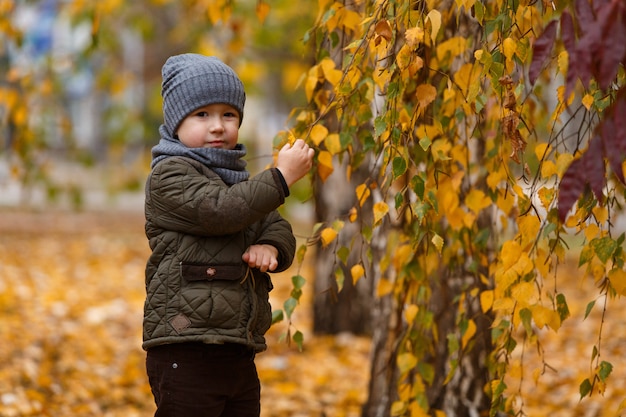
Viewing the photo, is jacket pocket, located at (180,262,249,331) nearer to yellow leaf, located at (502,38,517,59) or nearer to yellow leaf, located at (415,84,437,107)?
yellow leaf, located at (415,84,437,107)

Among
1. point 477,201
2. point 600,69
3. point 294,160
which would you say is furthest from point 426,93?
point 600,69

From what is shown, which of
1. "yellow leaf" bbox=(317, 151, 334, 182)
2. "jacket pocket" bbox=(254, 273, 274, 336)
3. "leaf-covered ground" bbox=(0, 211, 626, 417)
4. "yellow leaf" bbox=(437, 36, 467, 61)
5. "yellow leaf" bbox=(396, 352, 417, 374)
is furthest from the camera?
"leaf-covered ground" bbox=(0, 211, 626, 417)

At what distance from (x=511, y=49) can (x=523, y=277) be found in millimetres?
679

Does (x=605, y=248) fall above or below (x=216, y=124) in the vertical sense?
below

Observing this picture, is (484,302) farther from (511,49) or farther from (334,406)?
(334,406)

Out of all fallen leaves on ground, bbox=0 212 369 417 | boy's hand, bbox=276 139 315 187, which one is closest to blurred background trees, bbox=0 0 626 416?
boy's hand, bbox=276 139 315 187

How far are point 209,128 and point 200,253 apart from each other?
0.35 meters

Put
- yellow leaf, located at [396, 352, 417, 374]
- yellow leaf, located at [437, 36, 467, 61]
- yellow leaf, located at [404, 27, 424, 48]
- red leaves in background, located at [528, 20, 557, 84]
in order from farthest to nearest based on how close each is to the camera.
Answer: yellow leaf, located at [396, 352, 417, 374], yellow leaf, located at [437, 36, 467, 61], yellow leaf, located at [404, 27, 424, 48], red leaves in background, located at [528, 20, 557, 84]

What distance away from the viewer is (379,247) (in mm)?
4203

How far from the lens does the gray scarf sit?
95.7 inches

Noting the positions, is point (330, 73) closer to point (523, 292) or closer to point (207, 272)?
point (207, 272)

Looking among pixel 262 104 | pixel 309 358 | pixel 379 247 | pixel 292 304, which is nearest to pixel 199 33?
pixel 309 358

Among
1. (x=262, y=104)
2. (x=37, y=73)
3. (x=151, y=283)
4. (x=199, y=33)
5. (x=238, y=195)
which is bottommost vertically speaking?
(x=151, y=283)

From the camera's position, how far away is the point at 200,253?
2404mm
